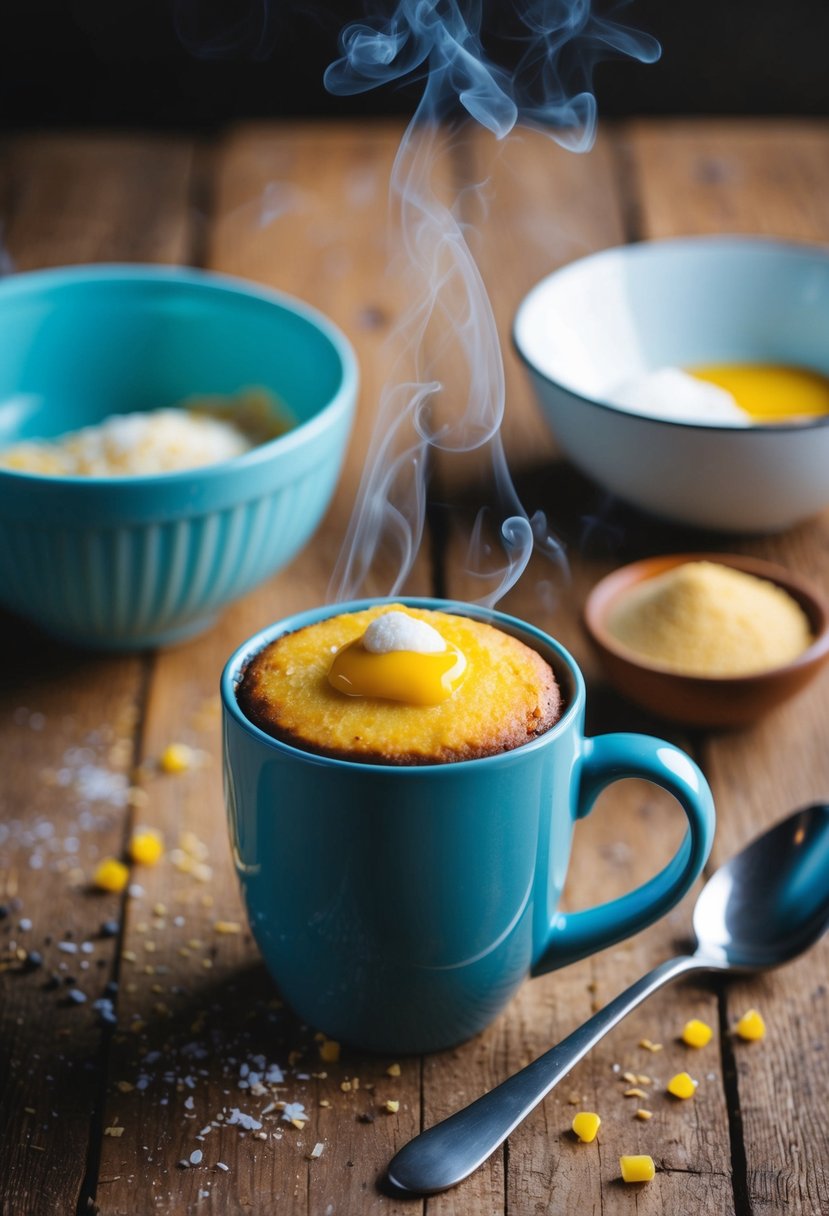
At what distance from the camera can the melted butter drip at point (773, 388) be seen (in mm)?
1586

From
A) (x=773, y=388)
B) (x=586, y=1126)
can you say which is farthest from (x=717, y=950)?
(x=773, y=388)

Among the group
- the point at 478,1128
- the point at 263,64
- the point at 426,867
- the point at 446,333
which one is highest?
the point at 426,867

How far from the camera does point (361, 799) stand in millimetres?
779

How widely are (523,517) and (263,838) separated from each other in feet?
2.63

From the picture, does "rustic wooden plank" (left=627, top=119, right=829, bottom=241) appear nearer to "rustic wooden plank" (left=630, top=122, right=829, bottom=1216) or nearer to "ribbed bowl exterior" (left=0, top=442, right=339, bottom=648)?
"rustic wooden plank" (left=630, top=122, right=829, bottom=1216)

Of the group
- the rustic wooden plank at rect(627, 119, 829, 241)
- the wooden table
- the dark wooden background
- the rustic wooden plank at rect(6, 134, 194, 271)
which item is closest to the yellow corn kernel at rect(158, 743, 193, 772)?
the wooden table

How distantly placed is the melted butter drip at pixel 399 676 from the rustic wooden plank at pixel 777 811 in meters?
0.33

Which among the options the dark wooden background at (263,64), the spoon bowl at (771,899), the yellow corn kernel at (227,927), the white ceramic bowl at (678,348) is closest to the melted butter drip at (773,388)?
the white ceramic bowl at (678,348)

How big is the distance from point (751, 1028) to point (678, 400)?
79 cm

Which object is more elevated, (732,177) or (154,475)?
(154,475)

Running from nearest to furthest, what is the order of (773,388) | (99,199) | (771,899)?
(771,899), (773,388), (99,199)

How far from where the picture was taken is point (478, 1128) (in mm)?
800

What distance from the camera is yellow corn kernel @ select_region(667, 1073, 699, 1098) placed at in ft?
2.84

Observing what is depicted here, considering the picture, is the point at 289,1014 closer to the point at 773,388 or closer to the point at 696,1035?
the point at 696,1035
